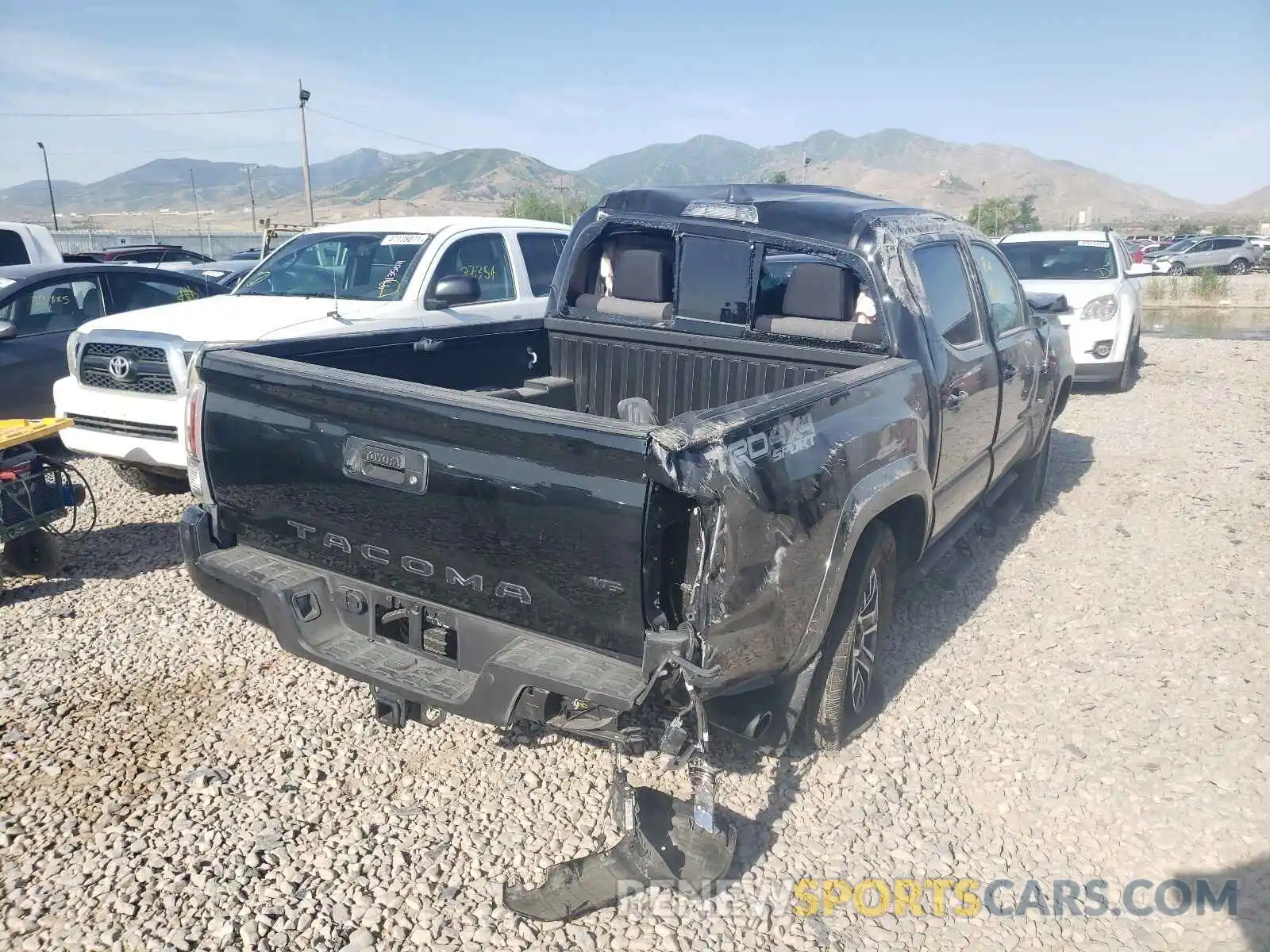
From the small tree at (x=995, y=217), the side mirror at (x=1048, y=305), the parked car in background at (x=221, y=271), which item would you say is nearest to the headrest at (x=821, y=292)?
the side mirror at (x=1048, y=305)

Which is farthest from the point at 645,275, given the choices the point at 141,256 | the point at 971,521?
the point at 141,256

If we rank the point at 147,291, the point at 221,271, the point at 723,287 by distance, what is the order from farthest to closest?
the point at 221,271 < the point at 147,291 < the point at 723,287

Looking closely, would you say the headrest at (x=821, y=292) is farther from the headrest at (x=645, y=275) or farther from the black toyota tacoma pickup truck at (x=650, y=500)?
the headrest at (x=645, y=275)

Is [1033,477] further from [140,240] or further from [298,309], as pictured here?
[140,240]

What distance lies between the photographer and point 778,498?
256 centimetres

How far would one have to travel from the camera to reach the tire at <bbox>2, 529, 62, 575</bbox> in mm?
4965

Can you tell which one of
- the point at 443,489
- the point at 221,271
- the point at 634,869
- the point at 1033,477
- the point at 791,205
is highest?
the point at 791,205

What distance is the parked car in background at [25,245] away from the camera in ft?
30.2

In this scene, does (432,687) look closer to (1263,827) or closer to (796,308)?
(796,308)

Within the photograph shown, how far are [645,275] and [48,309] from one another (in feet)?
19.3

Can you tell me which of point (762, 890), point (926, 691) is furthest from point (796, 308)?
point (762, 890)

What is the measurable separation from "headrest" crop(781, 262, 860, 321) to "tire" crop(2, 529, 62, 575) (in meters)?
4.28

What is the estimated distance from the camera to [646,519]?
237 centimetres

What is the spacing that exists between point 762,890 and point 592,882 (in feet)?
1.80
